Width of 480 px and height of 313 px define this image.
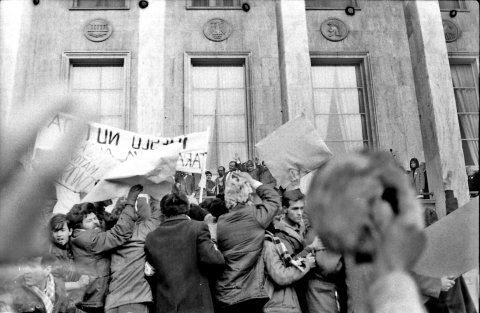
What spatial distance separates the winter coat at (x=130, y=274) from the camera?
5.53 m

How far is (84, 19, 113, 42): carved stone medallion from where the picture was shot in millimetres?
17078

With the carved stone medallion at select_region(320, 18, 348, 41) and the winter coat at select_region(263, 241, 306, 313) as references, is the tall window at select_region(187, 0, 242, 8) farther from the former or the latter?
the winter coat at select_region(263, 241, 306, 313)

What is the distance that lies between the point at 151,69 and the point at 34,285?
49.7ft

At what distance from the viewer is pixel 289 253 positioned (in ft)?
18.2

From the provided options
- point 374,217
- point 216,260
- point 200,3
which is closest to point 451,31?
point 200,3

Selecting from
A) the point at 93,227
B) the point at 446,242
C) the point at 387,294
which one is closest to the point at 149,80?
the point at 93,227

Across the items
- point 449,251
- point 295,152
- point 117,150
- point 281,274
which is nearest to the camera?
point 449,251

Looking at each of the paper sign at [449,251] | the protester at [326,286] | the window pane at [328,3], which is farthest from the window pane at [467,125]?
the paper sign at [449,251]

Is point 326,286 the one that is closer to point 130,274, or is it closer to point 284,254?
point 284,254

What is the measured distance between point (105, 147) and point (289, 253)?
423cm

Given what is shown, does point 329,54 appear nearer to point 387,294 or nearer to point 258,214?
point 258,214

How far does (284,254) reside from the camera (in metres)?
5.45

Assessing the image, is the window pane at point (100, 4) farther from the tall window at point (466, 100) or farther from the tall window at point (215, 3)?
the tall window at point (466, 100)

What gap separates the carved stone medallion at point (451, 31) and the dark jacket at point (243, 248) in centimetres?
1379
